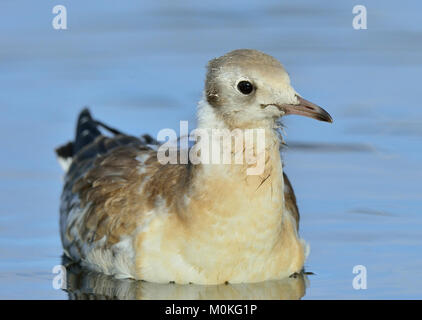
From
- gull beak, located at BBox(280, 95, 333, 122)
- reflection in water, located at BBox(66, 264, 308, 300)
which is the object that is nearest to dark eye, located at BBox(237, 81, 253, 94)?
gull beak, located at BBox(280, 95, 333, 122)

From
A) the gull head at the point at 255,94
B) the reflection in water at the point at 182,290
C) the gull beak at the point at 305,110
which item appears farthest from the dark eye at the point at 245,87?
the reflection in water at the point at 182,290

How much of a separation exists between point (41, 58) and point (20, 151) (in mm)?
3110

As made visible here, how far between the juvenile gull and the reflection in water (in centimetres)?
7

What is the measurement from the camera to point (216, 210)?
10039 mm

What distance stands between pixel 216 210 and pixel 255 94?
3.48 feet

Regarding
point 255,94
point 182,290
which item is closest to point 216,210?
point 182,290

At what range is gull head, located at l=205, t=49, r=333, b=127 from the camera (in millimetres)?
9719

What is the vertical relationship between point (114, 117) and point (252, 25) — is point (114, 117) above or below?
below

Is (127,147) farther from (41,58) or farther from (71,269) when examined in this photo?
(41,58)

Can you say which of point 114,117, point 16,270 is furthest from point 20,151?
point 16,270

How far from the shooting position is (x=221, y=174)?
392 inches

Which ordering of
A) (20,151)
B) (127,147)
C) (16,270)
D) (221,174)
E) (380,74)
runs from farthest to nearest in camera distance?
(380,74) < (20,151) < (127,147) < (16,270) < (221,174)

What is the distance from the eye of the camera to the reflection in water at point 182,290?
1018 cm

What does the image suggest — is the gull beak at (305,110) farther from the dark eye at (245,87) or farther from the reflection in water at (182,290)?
the reflection in water at (182,290)
